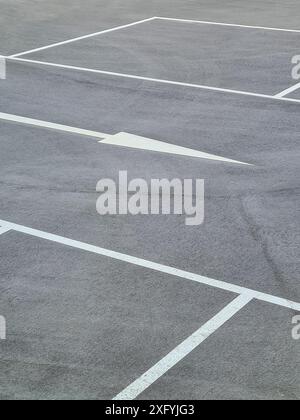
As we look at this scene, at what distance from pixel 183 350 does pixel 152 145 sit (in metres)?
5.28

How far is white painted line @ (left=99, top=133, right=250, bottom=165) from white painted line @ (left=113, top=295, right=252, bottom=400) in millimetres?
3841

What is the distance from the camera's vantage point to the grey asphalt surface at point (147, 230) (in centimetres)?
680

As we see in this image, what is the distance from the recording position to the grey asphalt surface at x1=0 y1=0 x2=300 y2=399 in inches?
268

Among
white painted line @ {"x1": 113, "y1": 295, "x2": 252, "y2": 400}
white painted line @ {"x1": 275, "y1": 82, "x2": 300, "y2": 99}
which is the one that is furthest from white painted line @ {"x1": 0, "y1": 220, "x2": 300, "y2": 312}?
white painted line @ {"x1": 275, "y1": 82, "x2": 300, "y2": 99}

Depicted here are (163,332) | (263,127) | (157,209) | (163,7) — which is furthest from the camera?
(163,7)

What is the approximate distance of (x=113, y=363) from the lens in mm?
6828

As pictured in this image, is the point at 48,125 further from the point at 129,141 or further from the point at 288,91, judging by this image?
the point at 288,91

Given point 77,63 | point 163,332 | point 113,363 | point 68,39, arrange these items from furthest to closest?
point 68,39
point 77,63
point 163,332
point 113,363

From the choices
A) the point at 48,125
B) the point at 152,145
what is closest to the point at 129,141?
the point at 152,145

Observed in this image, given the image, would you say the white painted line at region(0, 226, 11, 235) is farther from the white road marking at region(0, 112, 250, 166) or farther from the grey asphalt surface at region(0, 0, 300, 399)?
the white road marking at region(0, 112, 250, 166)
